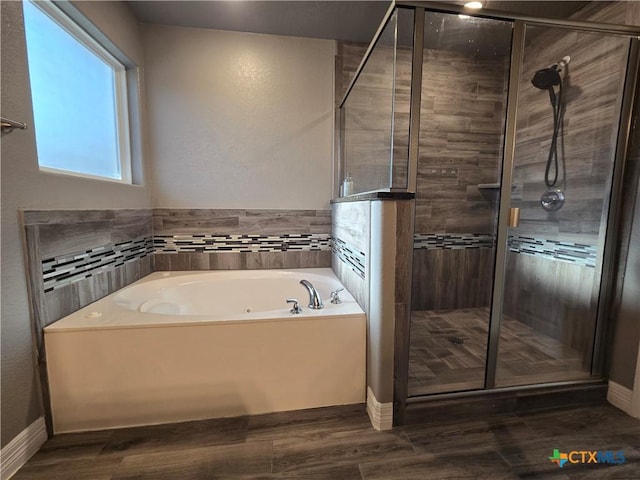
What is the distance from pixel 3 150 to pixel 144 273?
1.35 metres

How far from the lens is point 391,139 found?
1.55m

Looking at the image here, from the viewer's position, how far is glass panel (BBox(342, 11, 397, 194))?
5.25 feet

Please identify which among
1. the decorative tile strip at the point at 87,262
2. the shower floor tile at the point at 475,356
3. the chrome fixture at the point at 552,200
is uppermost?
the chrome fixture at the point at 552,200

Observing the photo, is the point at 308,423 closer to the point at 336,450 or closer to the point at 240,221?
the point at 336,450

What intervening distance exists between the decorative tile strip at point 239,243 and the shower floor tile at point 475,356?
113 cm

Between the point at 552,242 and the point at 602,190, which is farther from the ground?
the point at 602,190

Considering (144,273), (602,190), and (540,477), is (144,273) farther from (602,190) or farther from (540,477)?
(602,190)

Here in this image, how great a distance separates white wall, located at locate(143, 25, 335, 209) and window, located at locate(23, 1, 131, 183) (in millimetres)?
253

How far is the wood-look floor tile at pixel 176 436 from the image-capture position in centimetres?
129

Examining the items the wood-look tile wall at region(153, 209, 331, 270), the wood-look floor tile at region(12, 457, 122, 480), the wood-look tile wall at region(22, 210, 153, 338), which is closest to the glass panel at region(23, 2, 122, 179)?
the wood-look tile wall at region(22, 210, 153, 338)

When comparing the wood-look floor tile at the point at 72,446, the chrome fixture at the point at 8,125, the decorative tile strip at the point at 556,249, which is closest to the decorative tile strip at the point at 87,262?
the chrome fixture at the point at 8,125

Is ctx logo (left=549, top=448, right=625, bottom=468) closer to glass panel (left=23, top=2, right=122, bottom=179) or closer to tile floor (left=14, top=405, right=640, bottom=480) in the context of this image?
tile floor (left=14, top=405, right=640, bottom=480)

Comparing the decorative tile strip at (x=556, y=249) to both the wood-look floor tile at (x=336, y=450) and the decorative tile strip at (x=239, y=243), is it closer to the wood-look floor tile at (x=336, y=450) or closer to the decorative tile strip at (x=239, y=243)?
the wood-look floor tile at (x=336, y=450)

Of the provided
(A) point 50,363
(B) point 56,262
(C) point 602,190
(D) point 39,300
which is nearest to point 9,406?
(A) point 50,363
